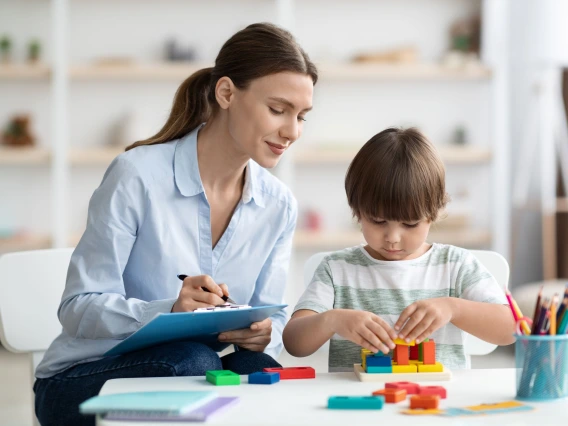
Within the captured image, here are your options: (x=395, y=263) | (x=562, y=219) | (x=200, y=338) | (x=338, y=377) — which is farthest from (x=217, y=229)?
(x=562, y=219)

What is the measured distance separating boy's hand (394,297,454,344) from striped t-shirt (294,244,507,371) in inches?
9.6

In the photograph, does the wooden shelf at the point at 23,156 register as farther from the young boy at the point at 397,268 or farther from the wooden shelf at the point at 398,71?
the young boy at the point at 397,268

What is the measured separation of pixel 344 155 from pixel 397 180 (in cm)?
289

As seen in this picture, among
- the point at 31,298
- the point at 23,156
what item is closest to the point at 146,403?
the point at 31,298

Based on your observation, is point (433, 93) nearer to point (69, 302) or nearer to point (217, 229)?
point (217, 229)

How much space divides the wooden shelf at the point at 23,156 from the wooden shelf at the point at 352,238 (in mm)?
1422

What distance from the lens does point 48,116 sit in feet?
14.8

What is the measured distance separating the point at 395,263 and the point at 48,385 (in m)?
0.72

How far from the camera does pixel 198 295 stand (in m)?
1.40

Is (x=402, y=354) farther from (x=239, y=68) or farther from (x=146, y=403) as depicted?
Result: (x=239, y=68)

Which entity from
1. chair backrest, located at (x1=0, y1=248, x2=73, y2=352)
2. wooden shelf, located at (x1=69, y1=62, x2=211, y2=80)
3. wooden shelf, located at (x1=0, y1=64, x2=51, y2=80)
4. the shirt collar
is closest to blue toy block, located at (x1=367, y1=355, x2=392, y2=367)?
the shirt collar

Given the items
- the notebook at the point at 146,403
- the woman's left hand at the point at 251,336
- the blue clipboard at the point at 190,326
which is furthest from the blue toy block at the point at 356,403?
the woman's left hand at the point at 251,336

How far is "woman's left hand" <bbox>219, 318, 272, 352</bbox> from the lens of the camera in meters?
1.56

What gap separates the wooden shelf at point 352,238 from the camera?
441cm
